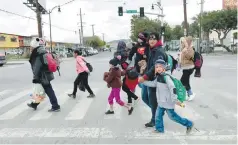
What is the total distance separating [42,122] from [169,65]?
8.89 feet

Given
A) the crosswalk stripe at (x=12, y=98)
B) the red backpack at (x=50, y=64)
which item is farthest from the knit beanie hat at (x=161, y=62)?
the crosswalk stripe at (x=12, y=98)

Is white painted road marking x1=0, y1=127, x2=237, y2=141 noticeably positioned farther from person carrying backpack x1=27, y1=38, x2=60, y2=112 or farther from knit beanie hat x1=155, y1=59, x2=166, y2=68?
person carrying backpack x1=27, y1=38, x2=60, y2=112

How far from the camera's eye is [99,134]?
5266mm

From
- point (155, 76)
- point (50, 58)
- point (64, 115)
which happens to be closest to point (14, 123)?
point (64, 115)

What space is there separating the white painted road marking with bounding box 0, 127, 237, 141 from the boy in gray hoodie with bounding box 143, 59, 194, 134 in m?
0.19

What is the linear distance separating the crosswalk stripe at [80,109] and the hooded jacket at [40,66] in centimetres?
90

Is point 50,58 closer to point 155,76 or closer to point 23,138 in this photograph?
point 23,138

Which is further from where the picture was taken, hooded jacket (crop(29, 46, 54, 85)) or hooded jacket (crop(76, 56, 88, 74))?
hooded jacket (crop(76, 56, 88, 74))

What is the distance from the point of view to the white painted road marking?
502 centimetres

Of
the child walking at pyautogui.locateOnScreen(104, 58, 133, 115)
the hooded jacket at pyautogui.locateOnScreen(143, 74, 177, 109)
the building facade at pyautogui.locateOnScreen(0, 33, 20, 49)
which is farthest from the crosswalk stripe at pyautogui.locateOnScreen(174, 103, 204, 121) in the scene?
the building facade at pyautogui.locateOnScreen(0, 33, 20, 49)

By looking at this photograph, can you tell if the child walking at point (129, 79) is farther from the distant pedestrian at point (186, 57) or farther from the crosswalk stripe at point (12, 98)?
the crosswalk stripe at point (12, 98)

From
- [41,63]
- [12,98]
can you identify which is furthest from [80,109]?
[12,98]

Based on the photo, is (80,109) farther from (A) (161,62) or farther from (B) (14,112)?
(A) (161,62)

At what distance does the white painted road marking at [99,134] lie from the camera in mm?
5020
